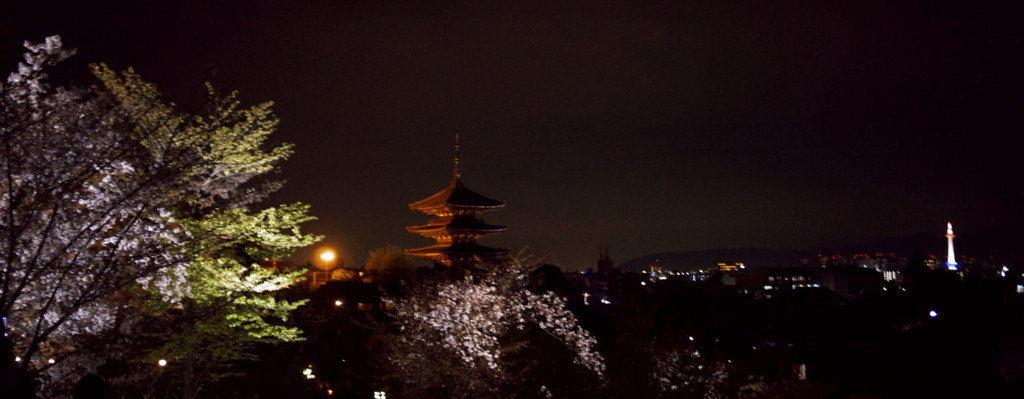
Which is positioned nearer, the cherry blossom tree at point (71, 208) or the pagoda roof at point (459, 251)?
the cherry blossom tree at point (71, 208)

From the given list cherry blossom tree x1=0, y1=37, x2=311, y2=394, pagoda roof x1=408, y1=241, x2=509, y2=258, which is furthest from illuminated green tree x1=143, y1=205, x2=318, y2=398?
pagoda roof x1=408, y1=241, x2=509, y2=258

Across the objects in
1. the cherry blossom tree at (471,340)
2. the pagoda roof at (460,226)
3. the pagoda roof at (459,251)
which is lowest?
the cherry blossom tree at (471,340)

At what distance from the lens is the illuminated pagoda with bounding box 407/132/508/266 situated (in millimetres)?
37094

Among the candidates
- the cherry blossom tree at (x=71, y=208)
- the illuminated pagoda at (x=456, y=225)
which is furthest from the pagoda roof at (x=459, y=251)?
the cherry blossom tree at (x=71, y=208)

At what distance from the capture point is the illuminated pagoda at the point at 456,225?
3709 centimetres

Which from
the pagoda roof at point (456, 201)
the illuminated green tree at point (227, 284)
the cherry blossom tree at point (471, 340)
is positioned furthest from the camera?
the pagoda roof at point (456, 201)

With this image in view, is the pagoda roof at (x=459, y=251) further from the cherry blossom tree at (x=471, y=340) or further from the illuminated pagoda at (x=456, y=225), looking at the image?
the cherry blossom tree at (x=471, y=340)

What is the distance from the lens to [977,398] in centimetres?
2267

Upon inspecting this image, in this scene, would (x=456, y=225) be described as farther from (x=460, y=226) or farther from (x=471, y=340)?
(x=471, y=340)

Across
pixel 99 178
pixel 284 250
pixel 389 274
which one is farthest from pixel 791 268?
pixel 99 178

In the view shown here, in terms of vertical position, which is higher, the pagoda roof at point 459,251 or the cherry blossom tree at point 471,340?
the pagoda roof at point 459,251

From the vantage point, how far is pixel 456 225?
37.3m

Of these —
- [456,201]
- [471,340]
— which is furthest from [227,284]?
[456,201]

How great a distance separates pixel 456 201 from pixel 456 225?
121 cm
